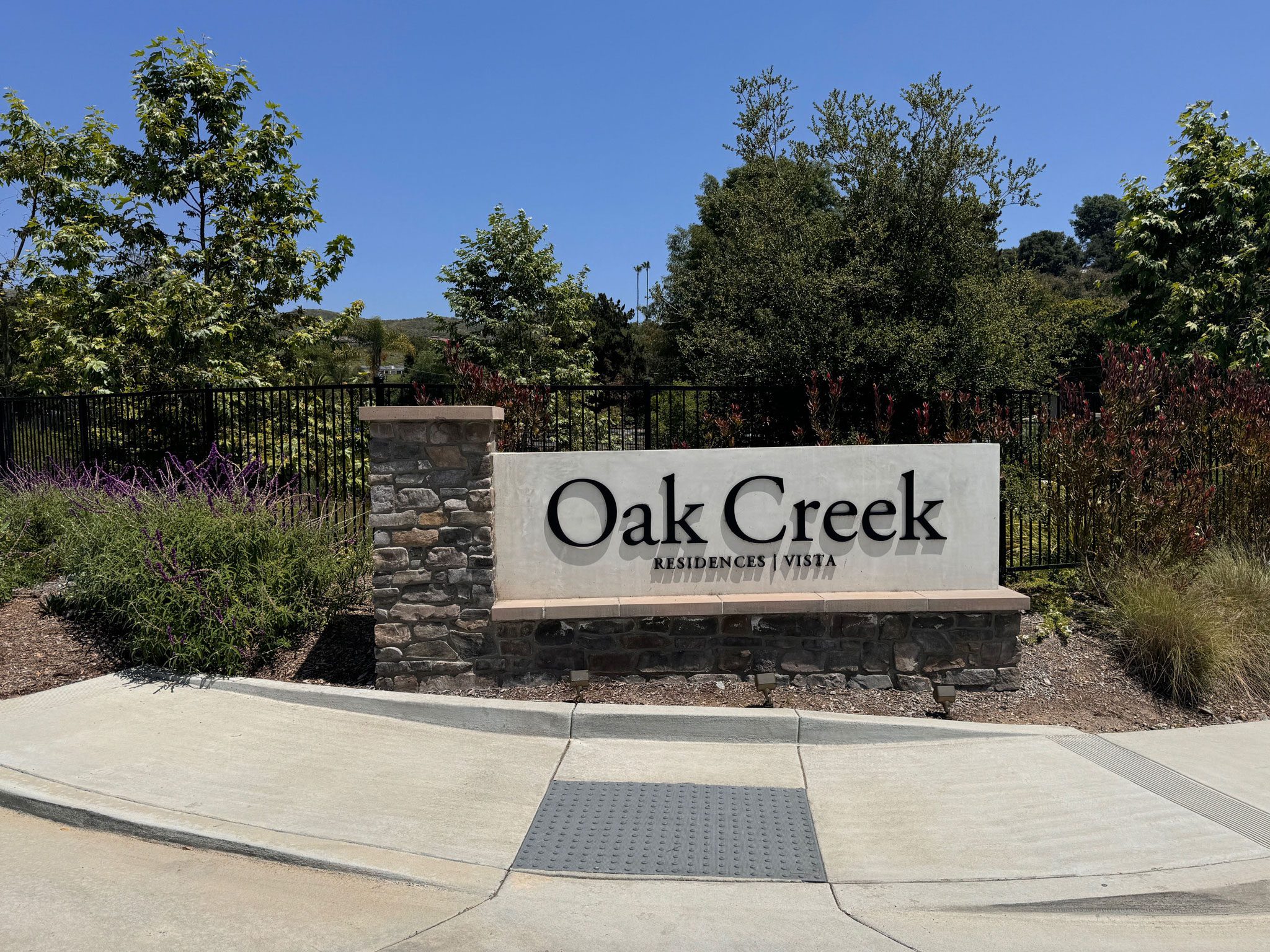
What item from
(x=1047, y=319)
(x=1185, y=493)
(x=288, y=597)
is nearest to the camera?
(x=288, y=597)

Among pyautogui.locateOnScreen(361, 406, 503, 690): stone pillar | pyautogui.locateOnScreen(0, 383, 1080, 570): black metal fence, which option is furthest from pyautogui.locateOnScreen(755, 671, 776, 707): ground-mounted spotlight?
pyautogui.locateOnScreen(0, 383, 1080, 570): black metal fence

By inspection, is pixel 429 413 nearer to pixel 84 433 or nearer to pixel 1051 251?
pixel 84 433

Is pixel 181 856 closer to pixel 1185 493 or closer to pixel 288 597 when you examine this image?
pixel 288 597

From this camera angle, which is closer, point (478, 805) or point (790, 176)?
point (478, 805)

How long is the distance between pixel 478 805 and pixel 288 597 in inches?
110

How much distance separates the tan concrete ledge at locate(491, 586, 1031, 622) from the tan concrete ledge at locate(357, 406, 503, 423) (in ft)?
4.30

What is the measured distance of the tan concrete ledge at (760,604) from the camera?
607cm

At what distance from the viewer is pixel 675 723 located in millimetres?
5617

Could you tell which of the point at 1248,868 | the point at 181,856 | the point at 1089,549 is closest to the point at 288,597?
the point at 181,856

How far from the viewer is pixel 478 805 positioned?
4.62 m

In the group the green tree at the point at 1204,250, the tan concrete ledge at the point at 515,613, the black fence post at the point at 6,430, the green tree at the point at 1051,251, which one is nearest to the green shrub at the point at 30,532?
the black fence post at the point at 6,430

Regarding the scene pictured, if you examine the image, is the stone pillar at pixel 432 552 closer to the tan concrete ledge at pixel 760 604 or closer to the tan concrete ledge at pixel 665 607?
the tan concrete ledge at pixel 760 604

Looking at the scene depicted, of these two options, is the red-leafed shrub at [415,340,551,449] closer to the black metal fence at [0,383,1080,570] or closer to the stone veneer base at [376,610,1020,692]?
the black metal fence at [0,383,1080,570]

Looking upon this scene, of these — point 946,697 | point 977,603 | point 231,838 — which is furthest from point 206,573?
point 977,603
